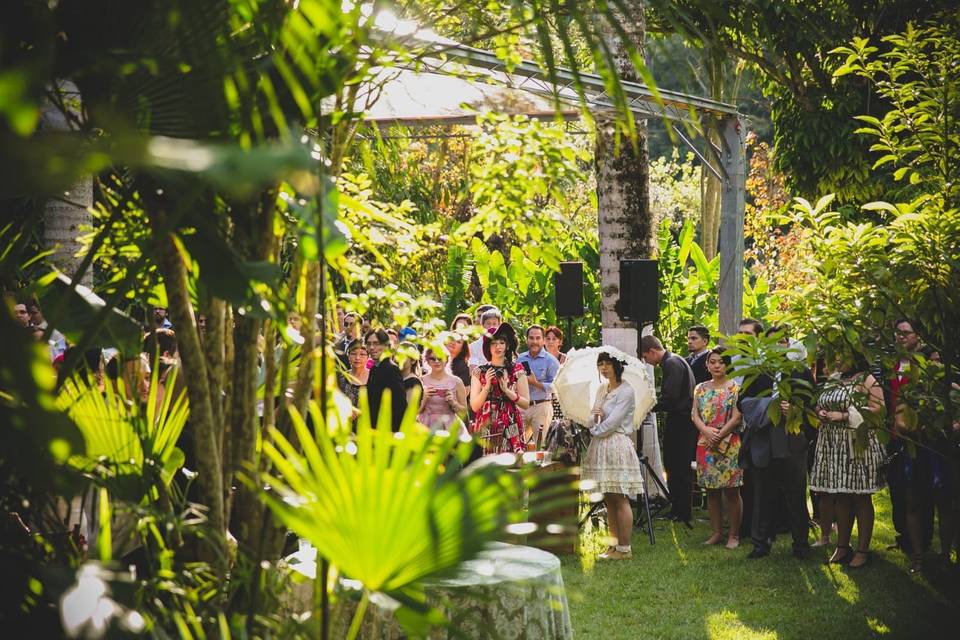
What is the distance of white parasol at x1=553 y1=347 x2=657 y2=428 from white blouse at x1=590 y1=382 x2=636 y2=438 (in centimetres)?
17

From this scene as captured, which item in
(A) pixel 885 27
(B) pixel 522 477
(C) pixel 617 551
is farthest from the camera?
(A) pixel 885 27

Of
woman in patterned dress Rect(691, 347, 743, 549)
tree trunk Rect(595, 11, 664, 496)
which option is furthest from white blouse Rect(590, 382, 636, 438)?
tree trunk Rect(595, 11, 664, 496)

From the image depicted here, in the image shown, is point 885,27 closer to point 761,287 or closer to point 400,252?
point 761,287

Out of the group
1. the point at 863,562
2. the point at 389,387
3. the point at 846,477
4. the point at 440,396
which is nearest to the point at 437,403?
the point at 440,396

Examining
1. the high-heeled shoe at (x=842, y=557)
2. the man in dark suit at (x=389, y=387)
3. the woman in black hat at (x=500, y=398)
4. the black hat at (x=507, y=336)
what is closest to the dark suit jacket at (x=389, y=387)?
the man in dark suit at (x=389, y=387)

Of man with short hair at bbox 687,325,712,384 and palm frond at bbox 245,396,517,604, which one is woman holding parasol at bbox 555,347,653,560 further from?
palm frond at bbox 245,396,517,604

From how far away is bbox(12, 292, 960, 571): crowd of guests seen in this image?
262 inches

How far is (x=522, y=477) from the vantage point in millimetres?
2322

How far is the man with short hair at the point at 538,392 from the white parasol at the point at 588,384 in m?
1.14

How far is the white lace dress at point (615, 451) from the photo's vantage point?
8.00 metres

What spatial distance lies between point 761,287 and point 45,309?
14.0 m

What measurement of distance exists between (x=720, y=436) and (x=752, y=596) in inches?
60.9

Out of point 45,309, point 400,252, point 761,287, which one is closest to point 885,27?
point 761,287

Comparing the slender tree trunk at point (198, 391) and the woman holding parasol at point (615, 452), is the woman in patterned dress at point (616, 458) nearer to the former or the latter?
the woman holding parasol at point (615, 452)
